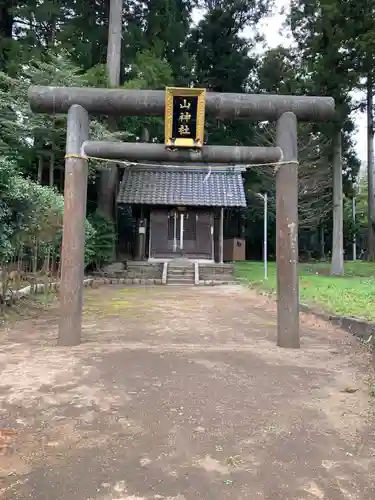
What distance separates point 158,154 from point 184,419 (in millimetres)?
3810

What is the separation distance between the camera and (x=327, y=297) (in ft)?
31.7

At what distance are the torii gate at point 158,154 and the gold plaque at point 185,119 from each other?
0.40ft

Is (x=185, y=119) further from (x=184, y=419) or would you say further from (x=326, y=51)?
(x=326, y=51)

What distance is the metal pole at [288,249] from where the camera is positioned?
5566mm

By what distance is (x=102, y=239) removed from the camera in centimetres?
1705

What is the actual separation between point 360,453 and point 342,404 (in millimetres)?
872

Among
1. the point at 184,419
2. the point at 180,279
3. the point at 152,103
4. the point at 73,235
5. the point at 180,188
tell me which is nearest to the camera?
the point at 184,419

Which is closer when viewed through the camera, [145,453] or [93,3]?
[145,453]

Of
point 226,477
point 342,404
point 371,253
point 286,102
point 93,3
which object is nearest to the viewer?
point 226,477

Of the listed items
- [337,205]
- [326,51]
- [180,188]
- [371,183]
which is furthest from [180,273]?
[371,183]

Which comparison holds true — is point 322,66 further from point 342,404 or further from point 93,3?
point 342,404

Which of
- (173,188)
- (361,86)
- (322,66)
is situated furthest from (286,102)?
(173,188)

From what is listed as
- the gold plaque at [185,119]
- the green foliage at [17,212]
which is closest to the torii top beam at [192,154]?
the gold plaque at [185,119]

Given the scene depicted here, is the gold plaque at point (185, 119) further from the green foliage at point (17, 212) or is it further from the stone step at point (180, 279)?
the stone step at point (180, 279)
